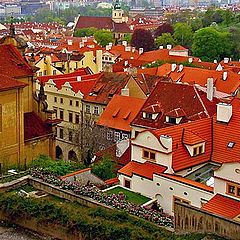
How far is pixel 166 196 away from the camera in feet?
82.2

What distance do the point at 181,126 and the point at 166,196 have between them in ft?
15.9

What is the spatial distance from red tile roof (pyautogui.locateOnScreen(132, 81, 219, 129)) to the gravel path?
17.7 m

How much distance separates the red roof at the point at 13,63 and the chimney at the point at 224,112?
477 inches

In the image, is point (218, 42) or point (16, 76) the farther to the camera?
point (218, 42)

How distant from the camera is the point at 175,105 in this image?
1469 inches

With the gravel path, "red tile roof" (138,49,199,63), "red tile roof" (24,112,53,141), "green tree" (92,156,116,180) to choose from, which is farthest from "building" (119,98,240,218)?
"red tile roof" (138,49,199,63)

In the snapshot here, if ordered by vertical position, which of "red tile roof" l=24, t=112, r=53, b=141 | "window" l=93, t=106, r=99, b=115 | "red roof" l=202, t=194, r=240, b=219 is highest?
"red tile roof" l=24, t=112, r=53, b=141

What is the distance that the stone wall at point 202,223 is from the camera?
17250 millimetres

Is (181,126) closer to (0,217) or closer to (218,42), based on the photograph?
(0,217)

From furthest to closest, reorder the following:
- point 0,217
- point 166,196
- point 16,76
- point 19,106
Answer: point 16,76, point 19,106, point 166,196, point 0,217

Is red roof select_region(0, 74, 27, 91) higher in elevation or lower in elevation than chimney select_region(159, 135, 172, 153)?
higher

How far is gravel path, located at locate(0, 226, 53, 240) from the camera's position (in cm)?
1869

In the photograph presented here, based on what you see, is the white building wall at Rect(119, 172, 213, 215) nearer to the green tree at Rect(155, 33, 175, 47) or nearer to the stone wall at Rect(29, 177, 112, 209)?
the stone wall at Rect(29, 177, 112, 209)

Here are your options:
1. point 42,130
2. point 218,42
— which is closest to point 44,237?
point 42,130
